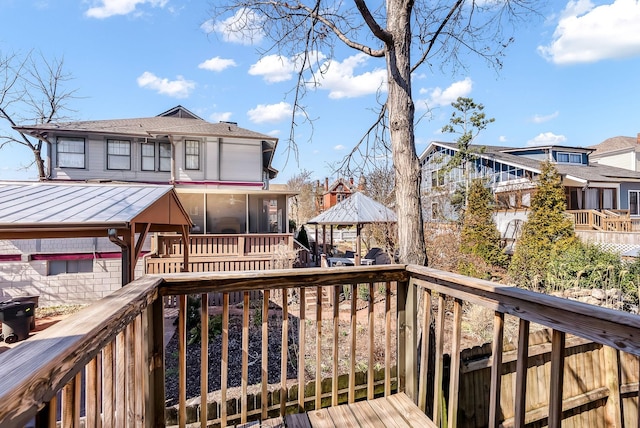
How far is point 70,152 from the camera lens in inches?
467

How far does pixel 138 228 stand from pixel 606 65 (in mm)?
18443

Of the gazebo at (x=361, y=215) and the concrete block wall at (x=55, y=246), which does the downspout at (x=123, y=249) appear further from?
the concrete block wall at (x=55, y=246)

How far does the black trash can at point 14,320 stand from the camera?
6.70m

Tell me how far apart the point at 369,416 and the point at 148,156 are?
1317 cm

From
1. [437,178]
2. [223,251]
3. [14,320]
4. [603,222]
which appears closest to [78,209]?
[14,320]

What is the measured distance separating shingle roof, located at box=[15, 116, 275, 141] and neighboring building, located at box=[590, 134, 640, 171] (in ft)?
90.7

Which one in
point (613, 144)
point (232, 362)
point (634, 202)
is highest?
point (613, 144)

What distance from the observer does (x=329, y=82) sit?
4.11 meters

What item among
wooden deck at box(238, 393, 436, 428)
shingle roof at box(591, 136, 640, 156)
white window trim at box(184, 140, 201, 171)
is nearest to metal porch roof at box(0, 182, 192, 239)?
wooden deck at box(238, 393, 436, 428)

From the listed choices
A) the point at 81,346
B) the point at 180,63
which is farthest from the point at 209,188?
the point at 81,346

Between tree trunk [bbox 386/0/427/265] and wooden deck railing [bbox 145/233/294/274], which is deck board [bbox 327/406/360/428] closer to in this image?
tree trunk [bbox 386/0/427/265]

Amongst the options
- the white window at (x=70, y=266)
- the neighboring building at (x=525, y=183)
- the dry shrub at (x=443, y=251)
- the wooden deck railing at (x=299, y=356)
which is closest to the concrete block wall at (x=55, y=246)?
the white window at (x=70, y=266)

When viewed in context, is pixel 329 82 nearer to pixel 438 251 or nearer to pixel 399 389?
pixel 399 389

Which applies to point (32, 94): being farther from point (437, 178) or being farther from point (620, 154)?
point (620, 154)
